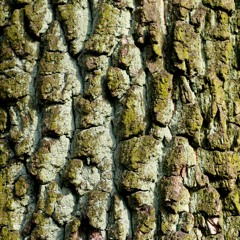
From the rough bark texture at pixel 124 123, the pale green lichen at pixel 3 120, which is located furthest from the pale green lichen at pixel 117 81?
the pale green lichen at pixel 3 120

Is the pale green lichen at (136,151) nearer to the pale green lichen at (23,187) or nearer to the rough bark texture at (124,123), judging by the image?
the rough bark texture at (124,123)

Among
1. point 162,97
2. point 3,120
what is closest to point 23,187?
point 3,120

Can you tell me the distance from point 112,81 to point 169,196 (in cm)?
34

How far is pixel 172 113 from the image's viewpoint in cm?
174

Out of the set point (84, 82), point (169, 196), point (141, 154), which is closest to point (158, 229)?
point (169, 196)

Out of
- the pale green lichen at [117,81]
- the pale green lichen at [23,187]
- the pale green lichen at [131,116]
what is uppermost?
the pale green lichen at [117,81]

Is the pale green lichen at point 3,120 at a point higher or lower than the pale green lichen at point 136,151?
higher

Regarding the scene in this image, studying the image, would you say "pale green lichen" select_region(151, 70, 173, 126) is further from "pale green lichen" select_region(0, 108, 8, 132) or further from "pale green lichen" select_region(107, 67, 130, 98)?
"pale green lichen" select_region(0, 108, 8, 132)

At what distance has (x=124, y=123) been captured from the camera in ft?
5.64

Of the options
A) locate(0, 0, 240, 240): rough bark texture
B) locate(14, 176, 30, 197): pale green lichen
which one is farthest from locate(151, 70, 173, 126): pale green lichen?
Result: locate(14, 176, 30, 197): pale green lichen

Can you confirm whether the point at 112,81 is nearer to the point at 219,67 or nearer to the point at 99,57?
the point at 99,57

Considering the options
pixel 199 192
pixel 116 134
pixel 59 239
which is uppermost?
pixel 116 134

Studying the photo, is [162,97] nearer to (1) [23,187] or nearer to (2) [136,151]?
(2) [136,151]

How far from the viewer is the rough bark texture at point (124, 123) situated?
5.57ft
